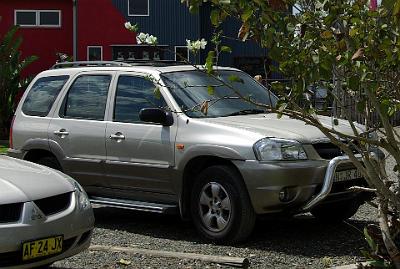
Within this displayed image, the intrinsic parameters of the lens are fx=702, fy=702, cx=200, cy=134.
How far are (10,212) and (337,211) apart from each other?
397 cm

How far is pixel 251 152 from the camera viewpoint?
647 centimetres

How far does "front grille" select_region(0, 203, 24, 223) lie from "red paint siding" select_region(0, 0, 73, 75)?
27280mm

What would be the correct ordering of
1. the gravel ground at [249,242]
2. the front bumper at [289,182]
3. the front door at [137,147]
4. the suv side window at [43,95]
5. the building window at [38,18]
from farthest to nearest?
the building window at [38,18]
the suv side window at [43,95]
the front door at [137,147]
the front bumper at [289,182]
the gravel ground at [249,242]

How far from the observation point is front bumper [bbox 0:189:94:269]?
4988 millimetres

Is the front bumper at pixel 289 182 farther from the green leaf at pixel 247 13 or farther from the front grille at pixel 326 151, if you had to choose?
the green leaf at pixel 247 13

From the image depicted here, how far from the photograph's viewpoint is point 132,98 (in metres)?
7.66

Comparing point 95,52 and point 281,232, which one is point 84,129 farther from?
point 95,52

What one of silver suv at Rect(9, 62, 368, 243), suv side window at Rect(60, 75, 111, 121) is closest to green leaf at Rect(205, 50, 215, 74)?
silver suv at Rect(9, 62, 368, 243)

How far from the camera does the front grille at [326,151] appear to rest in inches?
262

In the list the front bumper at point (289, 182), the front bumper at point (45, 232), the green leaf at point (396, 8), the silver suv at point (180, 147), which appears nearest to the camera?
the green leaf at point (396, 8)

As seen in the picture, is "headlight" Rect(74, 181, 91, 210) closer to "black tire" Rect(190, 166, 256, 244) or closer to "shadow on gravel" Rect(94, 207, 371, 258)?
"black tire" Rect(190, 166, 256, 244)

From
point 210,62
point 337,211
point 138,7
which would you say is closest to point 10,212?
point 210,62

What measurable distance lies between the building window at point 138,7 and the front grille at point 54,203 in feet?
87.7

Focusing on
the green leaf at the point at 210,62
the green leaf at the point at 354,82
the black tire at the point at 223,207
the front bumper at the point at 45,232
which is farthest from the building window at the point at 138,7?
the green leaf at the point at 354,82
